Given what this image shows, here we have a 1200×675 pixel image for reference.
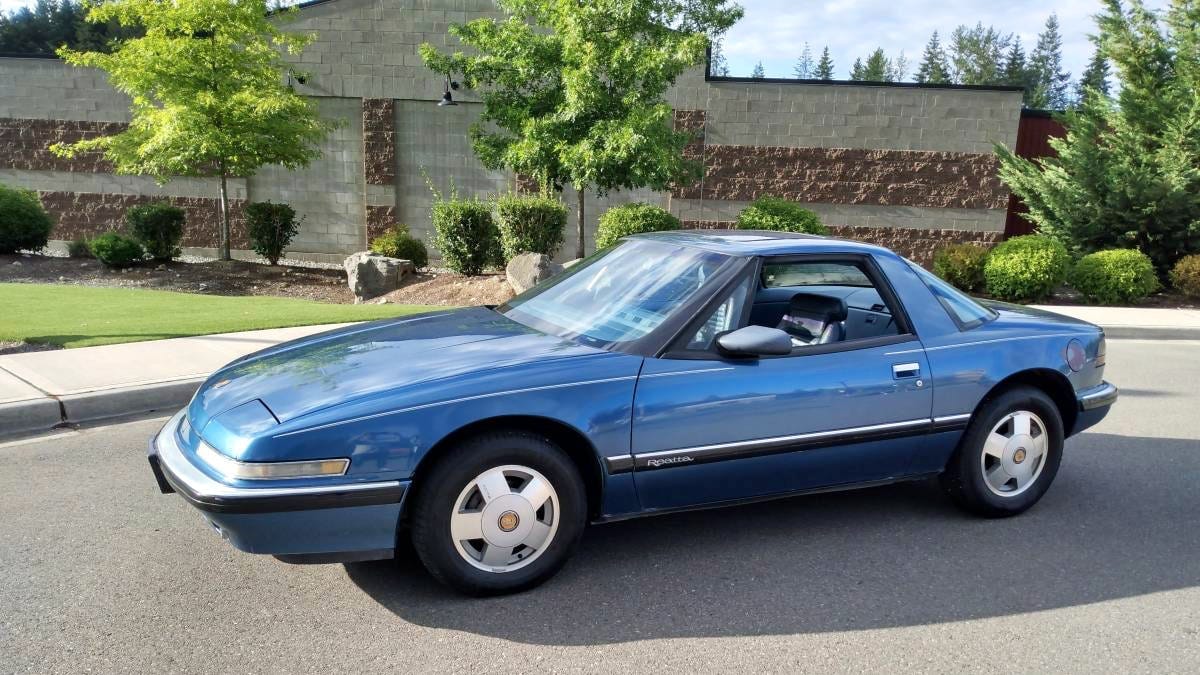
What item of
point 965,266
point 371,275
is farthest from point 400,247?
point 965,266

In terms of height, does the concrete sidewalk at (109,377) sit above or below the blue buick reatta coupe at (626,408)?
below

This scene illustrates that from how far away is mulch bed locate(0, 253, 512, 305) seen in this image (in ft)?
42.5

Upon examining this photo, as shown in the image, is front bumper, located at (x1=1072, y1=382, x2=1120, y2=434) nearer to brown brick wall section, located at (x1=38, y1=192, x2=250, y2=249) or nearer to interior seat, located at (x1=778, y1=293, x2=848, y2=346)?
interior seat, located at (x1=778, y1=293, x2=848, y2=346)

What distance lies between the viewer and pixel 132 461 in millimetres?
5109

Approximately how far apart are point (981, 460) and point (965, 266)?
34.4 ft

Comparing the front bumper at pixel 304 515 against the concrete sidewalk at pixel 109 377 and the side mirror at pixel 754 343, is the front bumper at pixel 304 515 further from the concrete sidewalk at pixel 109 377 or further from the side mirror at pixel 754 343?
the concrete sidewalk at pixel 109 377

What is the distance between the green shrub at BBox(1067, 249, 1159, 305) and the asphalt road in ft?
31.9

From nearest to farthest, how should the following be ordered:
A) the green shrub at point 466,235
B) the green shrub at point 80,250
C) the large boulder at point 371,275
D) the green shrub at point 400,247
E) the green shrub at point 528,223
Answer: the green shrub at point 528,223, the large boulder at point 371,275, the green shrub at point 466,235, the green shrub at point 400,247, the green shrub at point 80,250

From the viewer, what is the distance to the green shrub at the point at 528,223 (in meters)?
13.6

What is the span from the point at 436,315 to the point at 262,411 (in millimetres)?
1559

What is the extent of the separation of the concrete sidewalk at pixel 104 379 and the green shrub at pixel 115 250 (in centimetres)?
785

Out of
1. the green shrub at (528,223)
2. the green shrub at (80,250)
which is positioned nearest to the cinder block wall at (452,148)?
the green shrub at (80,250)

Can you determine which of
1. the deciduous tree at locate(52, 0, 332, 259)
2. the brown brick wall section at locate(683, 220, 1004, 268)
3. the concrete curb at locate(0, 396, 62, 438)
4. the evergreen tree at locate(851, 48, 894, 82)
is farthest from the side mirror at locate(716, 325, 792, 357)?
the evergreen tree at locate(851, 48, 894, 82)

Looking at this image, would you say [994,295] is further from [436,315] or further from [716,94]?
[436,315]
